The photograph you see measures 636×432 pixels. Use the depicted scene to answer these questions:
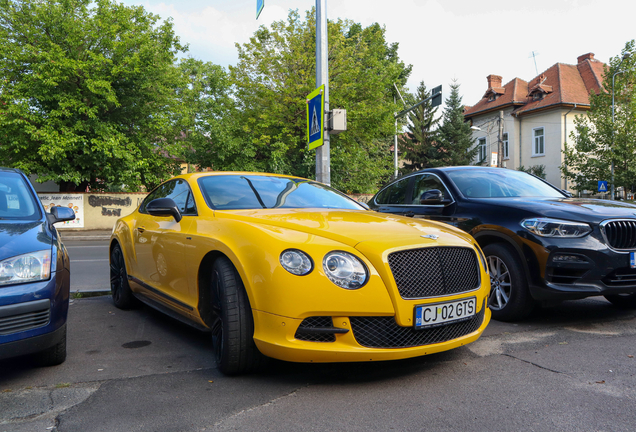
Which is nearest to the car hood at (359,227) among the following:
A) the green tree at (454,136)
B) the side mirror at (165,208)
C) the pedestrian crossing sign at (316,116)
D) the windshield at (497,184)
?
the side mirror at (165,208)

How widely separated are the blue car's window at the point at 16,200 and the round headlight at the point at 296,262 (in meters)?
2.16

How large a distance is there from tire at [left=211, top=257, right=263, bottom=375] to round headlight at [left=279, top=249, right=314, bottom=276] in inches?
17.3

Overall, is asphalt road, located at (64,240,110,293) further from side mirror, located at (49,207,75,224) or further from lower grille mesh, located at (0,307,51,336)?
lower grille mesh, located at (0,307,51,336)

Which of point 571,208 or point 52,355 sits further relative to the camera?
point 571,208

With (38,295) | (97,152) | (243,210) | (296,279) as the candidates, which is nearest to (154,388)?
(38,295)

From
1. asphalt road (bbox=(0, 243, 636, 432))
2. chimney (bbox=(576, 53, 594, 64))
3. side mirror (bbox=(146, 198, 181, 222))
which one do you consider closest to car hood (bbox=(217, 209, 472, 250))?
side mirror (bbox=(146, 198, 181, 222))

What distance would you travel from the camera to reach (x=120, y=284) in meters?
5.48

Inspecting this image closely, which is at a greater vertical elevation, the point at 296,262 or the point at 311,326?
the point at 296,262

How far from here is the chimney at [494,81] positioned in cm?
4488

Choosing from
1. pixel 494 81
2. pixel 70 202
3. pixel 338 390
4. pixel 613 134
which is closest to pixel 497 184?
pixel 338 390

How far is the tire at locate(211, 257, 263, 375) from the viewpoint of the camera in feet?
10.2

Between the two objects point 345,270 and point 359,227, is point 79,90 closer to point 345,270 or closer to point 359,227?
point 359,227

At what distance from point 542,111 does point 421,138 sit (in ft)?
→ 30.6

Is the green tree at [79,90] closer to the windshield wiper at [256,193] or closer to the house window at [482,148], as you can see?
the windshield wiper at [256,193]
